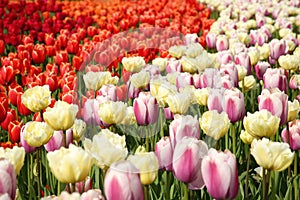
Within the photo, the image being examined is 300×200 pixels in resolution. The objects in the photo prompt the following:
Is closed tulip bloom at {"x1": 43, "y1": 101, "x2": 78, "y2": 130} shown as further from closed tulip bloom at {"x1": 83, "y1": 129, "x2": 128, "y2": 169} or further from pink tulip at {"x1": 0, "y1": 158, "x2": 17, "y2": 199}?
pink tulip at {"x1": 0, "y1": 158, "x2": 17, "y2": 199}

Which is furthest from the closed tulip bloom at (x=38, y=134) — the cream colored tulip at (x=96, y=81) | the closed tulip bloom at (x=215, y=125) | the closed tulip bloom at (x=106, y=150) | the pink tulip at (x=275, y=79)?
the pink tulip at (x=275, y=79)

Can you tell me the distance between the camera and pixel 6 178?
1665mm

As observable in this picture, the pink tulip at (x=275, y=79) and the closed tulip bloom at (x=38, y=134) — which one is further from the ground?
the closed tulip bloom at (x=38, y=134)

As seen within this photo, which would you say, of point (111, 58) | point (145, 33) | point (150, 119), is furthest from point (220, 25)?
point (150, 119)

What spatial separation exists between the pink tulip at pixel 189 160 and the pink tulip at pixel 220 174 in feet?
0.27

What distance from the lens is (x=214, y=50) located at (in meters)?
6.45

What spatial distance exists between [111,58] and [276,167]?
314cm

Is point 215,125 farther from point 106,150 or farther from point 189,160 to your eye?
point 106,150

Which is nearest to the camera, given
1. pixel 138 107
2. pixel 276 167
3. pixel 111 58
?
pixel 276 167

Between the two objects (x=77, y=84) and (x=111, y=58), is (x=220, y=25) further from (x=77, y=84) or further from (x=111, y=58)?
(x=77, y=84)

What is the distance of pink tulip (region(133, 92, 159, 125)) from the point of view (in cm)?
251

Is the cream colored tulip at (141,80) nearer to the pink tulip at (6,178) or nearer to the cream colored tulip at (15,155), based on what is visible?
the cream colored tulip at (15,155)

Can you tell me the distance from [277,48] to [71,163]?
330 cm

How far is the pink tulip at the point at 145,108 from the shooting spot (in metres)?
Result: 2.51
